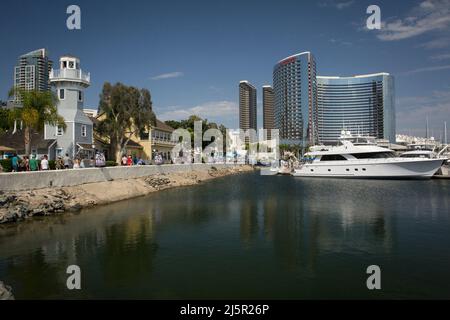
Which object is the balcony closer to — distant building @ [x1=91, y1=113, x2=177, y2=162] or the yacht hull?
distant building @ [x1=91, y1=113, x2=177, y2=162]

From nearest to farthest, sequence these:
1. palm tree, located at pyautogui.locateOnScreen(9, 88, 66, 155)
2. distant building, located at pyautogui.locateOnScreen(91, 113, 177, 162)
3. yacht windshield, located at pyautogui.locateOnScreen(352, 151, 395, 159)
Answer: palm tree, located at pyautogui.locateOnScreen(9, 88, 66, 155) → yacht windshield, located at pyautogui.locateOnScreen(352, 151, 395, 159) → distant building, located at pyautogui.locateOnScreen(91, 113, 177, 162)

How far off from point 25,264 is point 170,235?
6.96m

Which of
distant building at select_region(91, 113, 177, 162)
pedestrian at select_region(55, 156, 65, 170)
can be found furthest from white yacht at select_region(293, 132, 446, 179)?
pedestrian at select_region(55, 156, 65, 170)

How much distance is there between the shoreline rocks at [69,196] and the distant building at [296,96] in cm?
12952

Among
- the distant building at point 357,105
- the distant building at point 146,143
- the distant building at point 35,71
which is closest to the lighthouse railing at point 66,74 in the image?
the distant building at point 146,143

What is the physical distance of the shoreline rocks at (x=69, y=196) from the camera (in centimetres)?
2106

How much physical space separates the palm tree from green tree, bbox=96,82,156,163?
12.1 m

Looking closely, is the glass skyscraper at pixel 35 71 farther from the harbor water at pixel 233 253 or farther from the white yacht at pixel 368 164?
the harbor water at pixel 233 253

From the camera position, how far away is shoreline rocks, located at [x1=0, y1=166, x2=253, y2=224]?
2106 centimetres

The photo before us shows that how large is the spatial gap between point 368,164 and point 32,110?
46.5 meters

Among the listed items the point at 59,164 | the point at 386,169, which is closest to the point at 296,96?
the point at 386,169

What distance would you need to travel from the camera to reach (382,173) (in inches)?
1977
